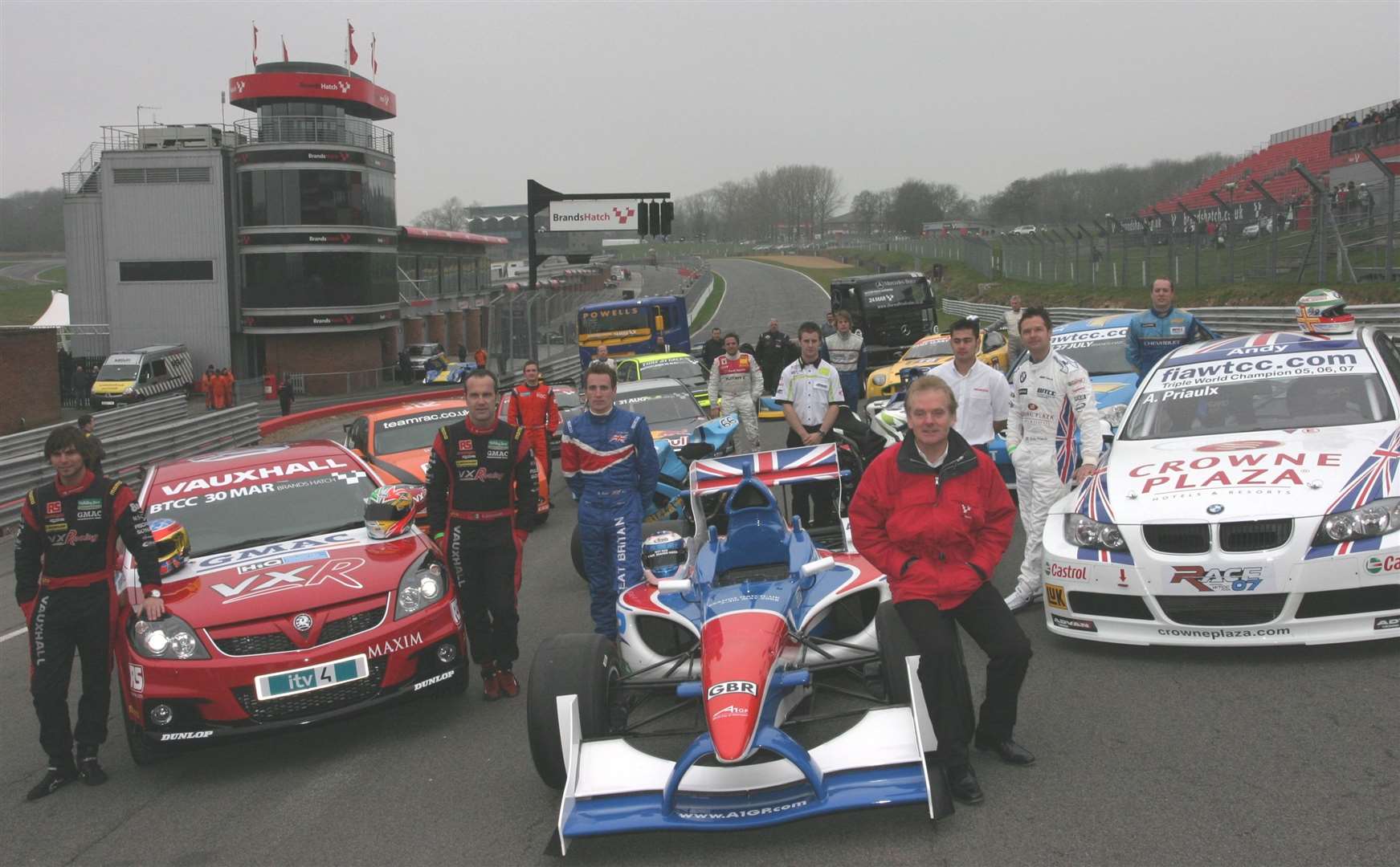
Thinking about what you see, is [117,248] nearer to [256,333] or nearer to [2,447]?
[256,333]

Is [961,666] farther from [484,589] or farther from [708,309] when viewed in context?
[708,309]

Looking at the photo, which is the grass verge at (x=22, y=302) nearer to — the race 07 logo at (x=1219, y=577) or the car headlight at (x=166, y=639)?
the car headlight at (x=166, y=639)

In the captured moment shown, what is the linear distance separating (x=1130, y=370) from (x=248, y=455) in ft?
29.4

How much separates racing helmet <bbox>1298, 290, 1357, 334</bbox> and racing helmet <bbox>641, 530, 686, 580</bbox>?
4.86m

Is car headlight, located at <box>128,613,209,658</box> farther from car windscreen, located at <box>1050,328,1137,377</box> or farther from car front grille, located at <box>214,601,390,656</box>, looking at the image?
car windscreen, located at <box>1050,328,1137,377</box>

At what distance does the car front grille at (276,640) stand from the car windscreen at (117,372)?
41.8 meters

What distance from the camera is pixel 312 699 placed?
19.6 ft

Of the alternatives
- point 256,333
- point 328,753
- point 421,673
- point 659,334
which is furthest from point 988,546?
point 256,333

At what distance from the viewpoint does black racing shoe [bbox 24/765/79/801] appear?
231 inches

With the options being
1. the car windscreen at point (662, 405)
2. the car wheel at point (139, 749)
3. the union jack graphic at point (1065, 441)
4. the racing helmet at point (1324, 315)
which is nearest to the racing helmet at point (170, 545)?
the car wheel at point (139, 749)

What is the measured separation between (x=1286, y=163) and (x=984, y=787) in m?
58.1

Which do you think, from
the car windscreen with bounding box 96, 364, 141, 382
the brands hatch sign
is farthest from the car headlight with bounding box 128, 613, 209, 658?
the brands hatch sign

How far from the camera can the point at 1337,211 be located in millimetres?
21000

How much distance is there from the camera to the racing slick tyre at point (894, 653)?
5.11 m
